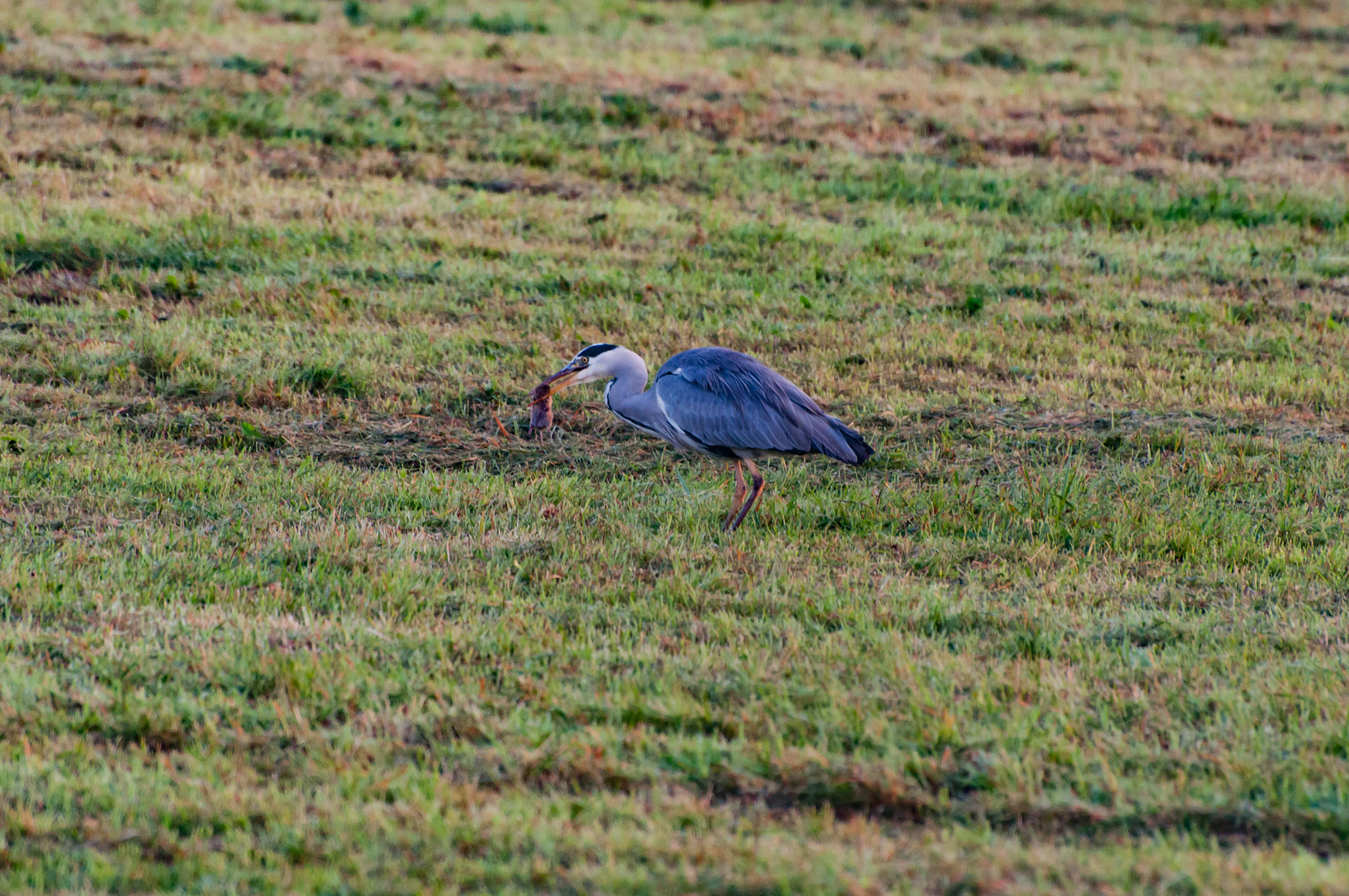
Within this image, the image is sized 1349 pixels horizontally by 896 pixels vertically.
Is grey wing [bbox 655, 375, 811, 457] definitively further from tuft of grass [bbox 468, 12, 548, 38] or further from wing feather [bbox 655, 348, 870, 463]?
tuft of grass [bbox 468, 12, 548, 38]

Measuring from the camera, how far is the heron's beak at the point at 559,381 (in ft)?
28.3

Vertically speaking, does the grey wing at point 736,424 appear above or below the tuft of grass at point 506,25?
below

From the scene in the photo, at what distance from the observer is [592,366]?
861 cm

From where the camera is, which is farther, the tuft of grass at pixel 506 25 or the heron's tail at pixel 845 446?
the tuft of grass at pixel 506 25

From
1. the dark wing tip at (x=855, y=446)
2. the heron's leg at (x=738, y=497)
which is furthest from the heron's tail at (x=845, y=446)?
the heron's leg at (x=738, y=497)

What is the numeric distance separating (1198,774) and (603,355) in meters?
4.78

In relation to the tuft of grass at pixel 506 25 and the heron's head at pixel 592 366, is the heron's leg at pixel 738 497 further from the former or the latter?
the tuft of grass at pixel 506 25

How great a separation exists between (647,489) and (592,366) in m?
0.87

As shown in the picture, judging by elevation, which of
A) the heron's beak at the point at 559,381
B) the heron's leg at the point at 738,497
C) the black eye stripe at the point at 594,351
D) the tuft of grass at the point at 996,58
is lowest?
the heron's leg at the point at 738,497

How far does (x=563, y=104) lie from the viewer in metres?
17.4

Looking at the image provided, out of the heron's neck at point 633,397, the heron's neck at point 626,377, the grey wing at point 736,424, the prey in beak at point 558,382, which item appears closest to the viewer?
the grey wing at point 736,424

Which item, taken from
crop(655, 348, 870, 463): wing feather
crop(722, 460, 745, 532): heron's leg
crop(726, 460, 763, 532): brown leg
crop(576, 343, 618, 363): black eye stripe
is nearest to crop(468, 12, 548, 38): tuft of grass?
crop(576, 343, 618, 363): black eye stripe

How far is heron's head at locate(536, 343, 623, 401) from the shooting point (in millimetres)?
8570

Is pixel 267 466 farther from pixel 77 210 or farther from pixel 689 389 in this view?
pixel 77 210
